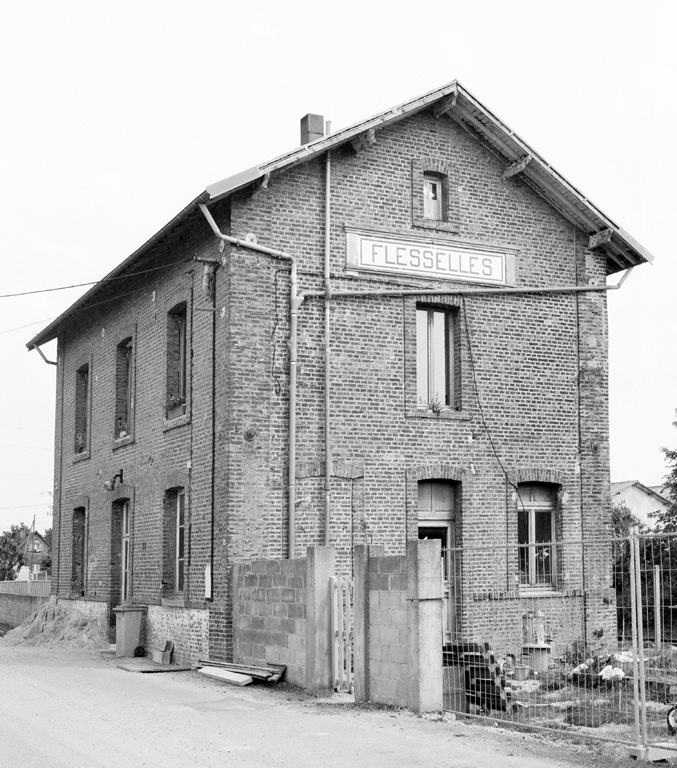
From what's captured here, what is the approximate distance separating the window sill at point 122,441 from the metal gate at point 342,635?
9153 mm

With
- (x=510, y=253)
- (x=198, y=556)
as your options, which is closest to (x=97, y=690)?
(x=198, y=556)

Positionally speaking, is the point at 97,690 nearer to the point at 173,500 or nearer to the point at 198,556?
the point at 198,556

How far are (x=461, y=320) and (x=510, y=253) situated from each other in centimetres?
165

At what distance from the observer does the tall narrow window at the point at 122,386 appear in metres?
23.3

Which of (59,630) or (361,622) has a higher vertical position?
(361,622)

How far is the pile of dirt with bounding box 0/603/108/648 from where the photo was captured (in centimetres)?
2322

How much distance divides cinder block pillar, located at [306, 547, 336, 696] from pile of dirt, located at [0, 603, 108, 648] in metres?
9.78

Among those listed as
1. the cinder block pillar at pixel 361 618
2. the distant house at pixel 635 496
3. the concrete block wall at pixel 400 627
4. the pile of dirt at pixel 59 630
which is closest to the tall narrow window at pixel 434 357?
the cinder block pillar at pixel 361 618

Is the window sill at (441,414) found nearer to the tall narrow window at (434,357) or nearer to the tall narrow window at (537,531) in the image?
the tall narrow window at (434,357)

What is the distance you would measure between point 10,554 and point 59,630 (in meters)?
52.6

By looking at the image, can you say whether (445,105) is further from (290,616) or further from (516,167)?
(290,616)

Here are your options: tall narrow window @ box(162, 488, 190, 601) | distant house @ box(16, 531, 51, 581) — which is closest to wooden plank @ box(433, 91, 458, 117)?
tall narrow window @ box(162, 488, 190, 601)

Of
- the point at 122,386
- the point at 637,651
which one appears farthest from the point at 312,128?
the point at 637,651

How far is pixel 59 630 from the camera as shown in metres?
24.6
